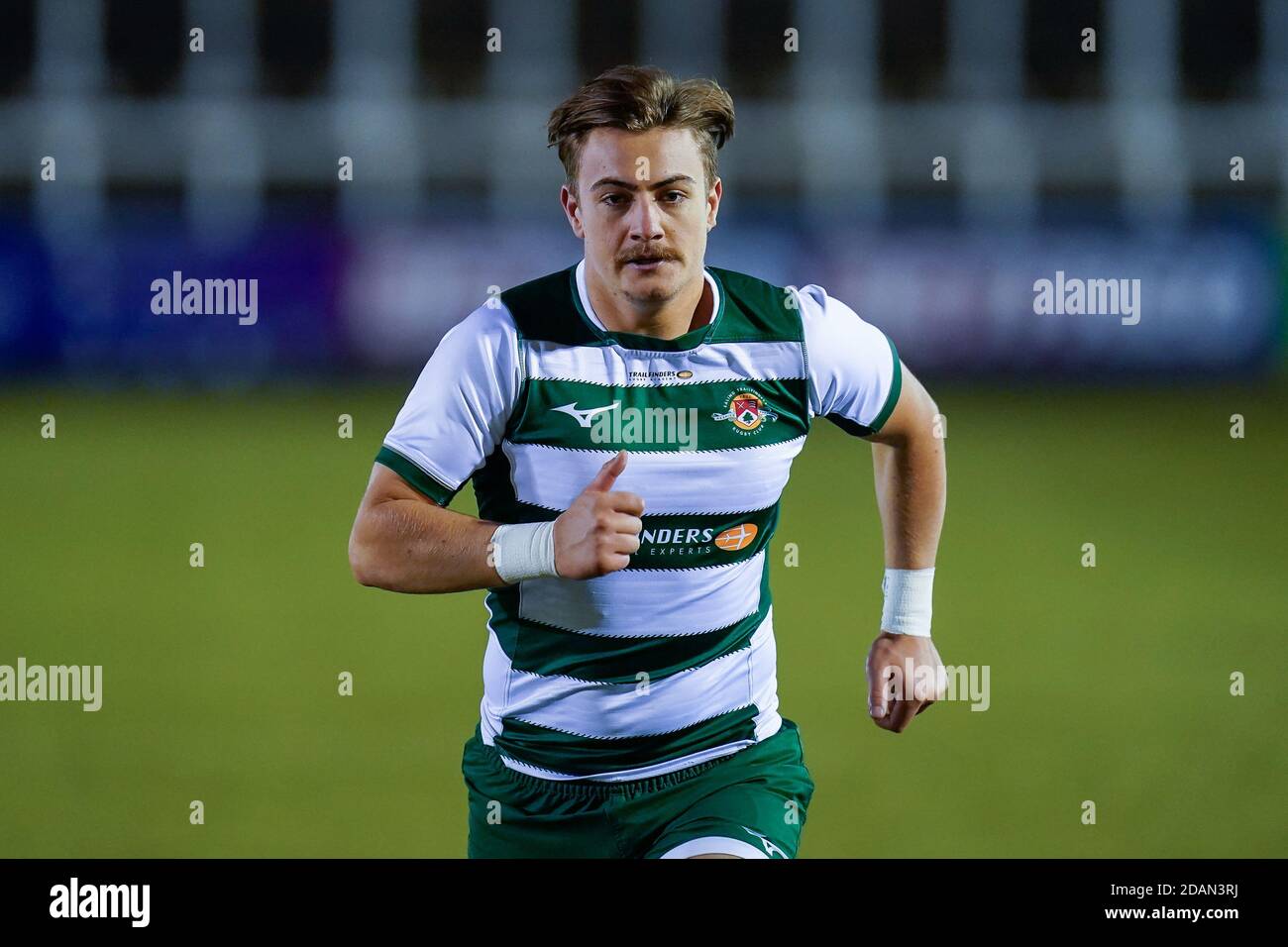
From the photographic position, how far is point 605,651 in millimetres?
2578

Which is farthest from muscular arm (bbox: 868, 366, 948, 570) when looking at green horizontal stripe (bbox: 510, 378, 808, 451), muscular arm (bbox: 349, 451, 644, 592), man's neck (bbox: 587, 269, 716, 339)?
muscular arm (bbox: 349, 451, 644, 592)

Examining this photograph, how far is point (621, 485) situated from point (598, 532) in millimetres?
288

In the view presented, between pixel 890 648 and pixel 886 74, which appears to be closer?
pixel 890 648

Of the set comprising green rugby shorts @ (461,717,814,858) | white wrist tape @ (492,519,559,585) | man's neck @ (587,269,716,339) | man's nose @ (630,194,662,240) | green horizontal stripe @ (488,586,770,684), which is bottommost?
green rugby shorts @ (461,717,814,858)

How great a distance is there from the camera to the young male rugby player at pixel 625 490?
98.0 inches

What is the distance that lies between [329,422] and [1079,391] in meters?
6.61

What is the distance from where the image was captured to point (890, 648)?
2926 millimetres

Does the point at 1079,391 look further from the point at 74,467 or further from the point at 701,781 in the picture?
the point at 701,781

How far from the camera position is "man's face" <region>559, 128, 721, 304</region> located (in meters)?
2.53

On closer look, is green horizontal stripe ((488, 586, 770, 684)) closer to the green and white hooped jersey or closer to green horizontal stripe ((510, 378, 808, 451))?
the green and white hooped jersey

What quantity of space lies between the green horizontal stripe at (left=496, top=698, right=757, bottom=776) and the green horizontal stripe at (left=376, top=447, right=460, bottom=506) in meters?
0.51

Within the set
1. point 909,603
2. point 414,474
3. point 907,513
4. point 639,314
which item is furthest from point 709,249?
point 414,474

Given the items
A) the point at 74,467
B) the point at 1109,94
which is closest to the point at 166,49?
the point at 74,467

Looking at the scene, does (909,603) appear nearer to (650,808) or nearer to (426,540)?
(650,808)
